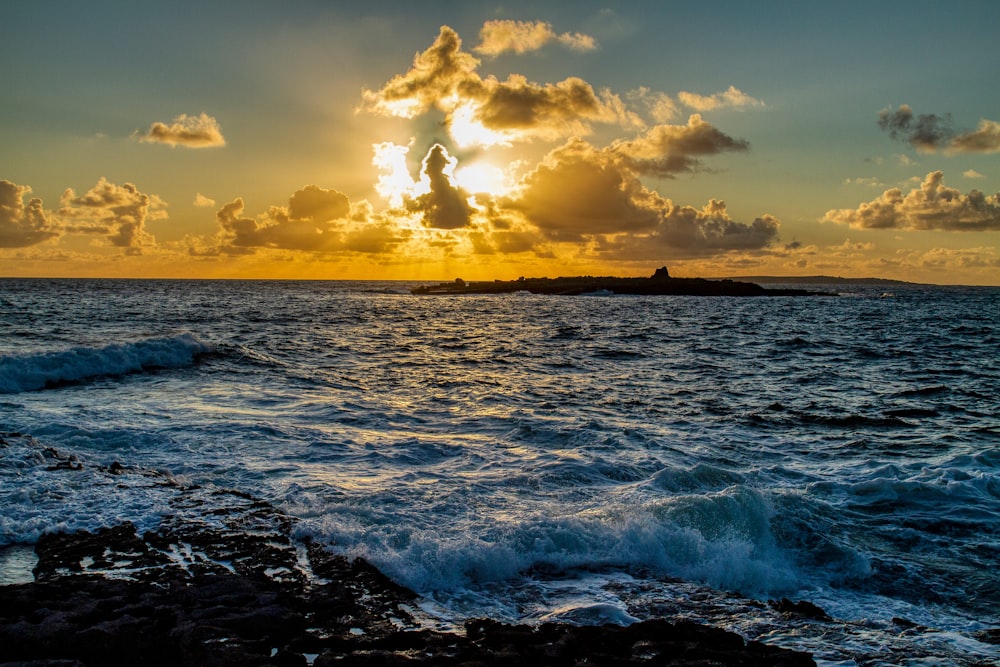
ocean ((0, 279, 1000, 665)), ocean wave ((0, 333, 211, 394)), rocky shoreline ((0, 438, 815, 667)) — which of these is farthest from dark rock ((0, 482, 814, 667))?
ocean wave ((0, 333, 211, 394))

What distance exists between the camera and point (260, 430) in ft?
44.4

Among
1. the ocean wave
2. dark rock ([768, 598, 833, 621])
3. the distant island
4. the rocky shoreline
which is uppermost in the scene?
the distant island

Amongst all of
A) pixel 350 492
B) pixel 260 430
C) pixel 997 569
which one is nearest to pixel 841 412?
pixel 997 569

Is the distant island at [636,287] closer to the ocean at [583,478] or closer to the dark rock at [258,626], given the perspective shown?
the ocean at [583,478]

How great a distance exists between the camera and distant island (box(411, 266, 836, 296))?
12912cm

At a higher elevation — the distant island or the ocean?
the distant island

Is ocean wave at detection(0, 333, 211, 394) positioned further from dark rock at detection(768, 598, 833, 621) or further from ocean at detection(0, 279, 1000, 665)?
dark rock at detection(768, 598, 833, 621)

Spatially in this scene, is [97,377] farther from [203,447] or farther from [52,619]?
[52,619]

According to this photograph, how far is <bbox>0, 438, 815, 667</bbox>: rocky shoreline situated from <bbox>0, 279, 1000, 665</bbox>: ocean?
457 mm

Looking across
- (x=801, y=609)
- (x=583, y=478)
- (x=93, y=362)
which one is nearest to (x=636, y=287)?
(x=93, y=362)

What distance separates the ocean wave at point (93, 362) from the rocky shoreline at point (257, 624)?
1523cm

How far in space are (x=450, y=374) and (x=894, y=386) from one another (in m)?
15.7

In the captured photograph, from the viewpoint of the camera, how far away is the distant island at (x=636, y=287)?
12912 cm

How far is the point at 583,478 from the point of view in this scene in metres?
10.8
